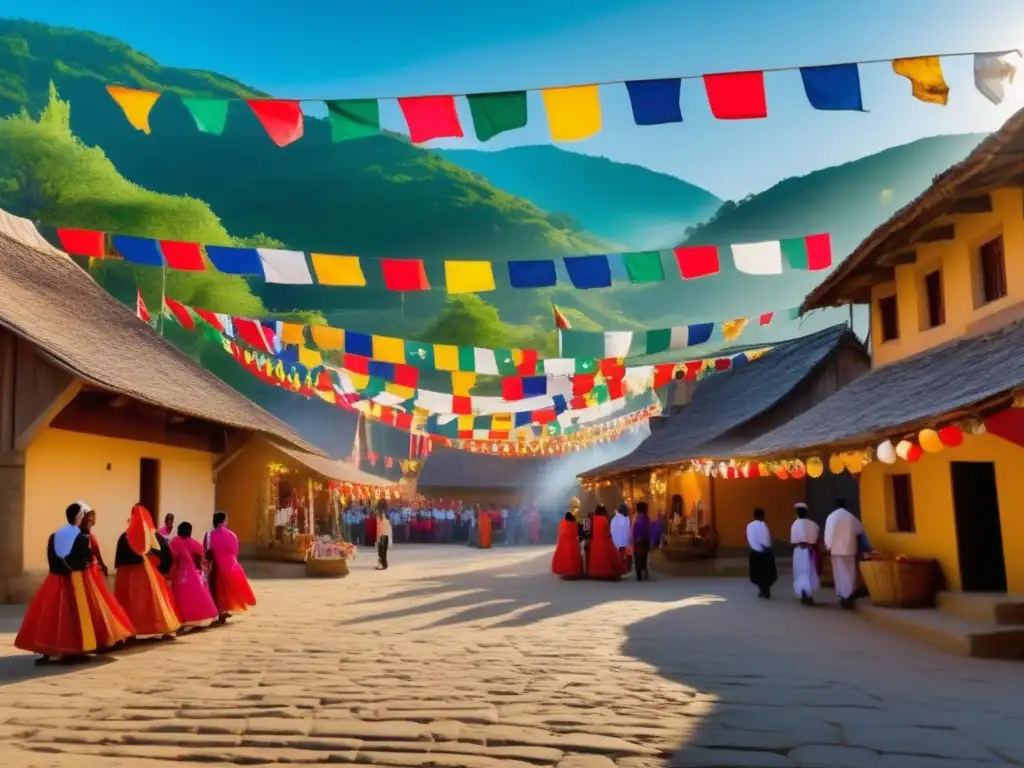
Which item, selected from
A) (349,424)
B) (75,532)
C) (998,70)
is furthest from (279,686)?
(349,424)

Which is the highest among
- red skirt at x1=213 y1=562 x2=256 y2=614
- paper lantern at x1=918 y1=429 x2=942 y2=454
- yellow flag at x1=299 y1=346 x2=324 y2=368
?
yellow flag at x1=299 y1=346 x2=324 y2=368

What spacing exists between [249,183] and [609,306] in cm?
5687

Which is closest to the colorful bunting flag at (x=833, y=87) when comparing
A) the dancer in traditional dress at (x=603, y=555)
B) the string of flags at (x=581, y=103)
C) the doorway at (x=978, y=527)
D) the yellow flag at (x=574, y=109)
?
the string of flags at (x=581, y=103)

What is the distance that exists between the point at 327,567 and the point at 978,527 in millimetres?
14104

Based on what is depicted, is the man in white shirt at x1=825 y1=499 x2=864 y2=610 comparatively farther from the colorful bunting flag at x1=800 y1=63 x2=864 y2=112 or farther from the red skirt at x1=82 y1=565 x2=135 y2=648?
the red skirt at x1=82 y1=565 x2=135 y2=648

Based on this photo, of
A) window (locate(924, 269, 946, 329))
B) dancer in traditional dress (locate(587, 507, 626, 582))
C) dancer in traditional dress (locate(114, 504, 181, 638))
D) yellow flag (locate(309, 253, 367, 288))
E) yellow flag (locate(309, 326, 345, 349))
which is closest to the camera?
dancer in traditional dress (locate(114, 504, 181, 638))

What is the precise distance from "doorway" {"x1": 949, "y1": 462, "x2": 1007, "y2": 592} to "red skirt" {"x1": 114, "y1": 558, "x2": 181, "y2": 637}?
9684mm

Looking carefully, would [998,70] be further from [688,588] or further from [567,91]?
[688,588]

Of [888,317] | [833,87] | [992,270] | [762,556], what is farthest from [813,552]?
[833,87]

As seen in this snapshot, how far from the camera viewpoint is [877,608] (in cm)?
1164

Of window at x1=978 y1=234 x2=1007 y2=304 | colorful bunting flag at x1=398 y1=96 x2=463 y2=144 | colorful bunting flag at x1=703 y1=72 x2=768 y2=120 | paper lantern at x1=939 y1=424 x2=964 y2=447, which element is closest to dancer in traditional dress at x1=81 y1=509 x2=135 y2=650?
colorful bunting flag at x1=398 y1=96 x2=463 y2=144

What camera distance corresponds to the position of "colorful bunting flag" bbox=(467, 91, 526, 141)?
10141 millimetres

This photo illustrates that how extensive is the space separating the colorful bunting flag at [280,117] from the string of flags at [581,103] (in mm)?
12

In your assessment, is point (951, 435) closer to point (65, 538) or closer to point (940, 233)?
point (940, 233)
